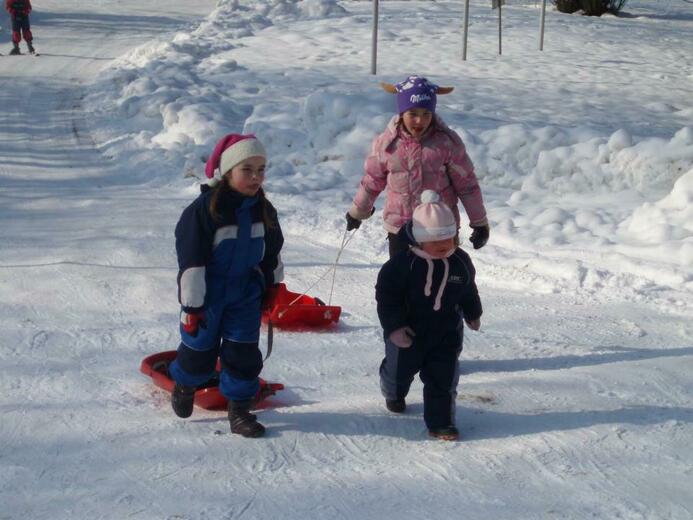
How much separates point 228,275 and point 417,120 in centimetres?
130

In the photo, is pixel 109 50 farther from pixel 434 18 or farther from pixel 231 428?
pixel 231 428

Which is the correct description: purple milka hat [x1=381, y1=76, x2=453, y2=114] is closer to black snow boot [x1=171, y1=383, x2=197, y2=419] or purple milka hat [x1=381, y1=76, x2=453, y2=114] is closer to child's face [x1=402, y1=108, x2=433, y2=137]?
child's face [x1=402, y1=108, x2=433, y2=137]

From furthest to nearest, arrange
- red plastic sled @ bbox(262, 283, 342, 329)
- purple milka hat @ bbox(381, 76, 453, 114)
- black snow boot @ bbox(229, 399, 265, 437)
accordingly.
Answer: red plastic sled @ bbox(262, 283, 342, 329) < purple milka hat @ bbox(381, 76, 453, 114) < black snow boot @ bbox(229, 399, 265, 437)

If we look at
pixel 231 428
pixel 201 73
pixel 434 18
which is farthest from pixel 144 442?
pixel 434 18

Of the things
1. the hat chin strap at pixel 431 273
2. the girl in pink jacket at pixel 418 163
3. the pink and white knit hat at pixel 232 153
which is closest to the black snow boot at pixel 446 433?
the hat chin strap at pixel 431 273

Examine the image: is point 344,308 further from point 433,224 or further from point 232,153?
point 232,153

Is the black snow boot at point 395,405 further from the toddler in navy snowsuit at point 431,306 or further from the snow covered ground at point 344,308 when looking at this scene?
the toddler in navy snowsuit at point 431,306

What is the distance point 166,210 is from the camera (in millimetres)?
7797

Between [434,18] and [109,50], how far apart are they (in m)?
6.74

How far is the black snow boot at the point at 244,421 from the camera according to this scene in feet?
13.4

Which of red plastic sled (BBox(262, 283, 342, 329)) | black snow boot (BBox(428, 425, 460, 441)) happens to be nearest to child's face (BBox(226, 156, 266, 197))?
black snow boot (BBox(428, 425, 460, 441))

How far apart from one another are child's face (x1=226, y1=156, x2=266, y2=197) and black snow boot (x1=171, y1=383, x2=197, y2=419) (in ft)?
3.01

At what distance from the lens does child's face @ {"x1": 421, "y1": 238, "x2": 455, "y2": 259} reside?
3.96 metres

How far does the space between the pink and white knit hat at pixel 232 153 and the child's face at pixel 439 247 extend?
0.78 meters
